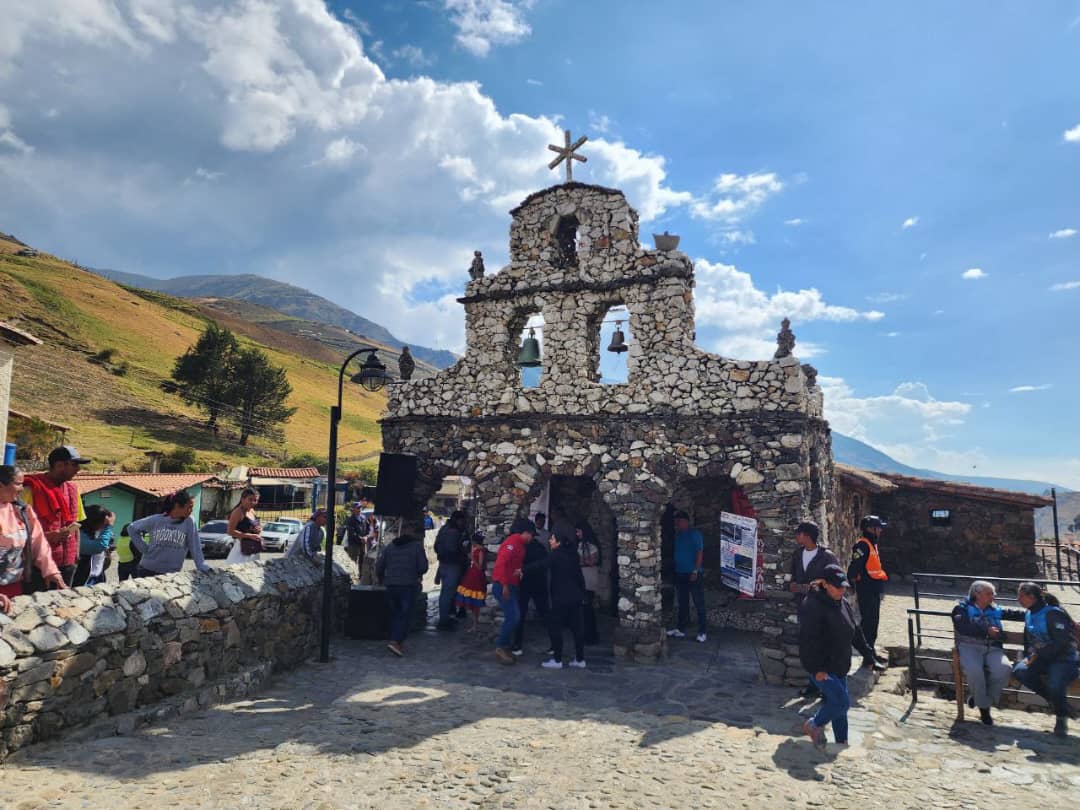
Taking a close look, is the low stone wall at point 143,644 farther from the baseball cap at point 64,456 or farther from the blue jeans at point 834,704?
the blue jeans at point 834,704

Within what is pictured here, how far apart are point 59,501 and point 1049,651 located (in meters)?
11.2

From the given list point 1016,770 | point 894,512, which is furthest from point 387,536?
point 894,512

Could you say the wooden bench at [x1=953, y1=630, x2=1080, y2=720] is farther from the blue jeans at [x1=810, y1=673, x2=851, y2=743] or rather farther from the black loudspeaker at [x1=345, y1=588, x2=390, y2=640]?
the black loudspeaker at [x1=345, y1=588, x2=390, y2=640]

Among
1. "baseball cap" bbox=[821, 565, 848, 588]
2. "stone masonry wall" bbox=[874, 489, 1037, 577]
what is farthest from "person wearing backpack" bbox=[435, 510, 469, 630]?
"stone masonry wall" bbox=[874, 489, 1037, 577]

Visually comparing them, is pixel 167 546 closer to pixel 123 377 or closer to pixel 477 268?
pixel 477 268

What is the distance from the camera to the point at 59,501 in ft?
20.2

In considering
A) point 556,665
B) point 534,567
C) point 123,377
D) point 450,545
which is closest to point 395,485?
point 450,545

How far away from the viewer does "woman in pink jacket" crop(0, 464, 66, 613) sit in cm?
507

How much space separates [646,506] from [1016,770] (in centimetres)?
539

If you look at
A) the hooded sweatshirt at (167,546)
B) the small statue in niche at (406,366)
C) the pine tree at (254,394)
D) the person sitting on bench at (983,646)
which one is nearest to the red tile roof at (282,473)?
the pine tree at (254,394)

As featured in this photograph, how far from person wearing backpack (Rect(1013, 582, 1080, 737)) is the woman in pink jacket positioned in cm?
1031

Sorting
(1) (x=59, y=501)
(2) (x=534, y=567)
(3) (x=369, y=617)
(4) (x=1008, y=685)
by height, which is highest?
(1) (x=59, y=501)

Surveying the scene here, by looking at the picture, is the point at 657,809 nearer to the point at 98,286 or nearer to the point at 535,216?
the point at 535,216

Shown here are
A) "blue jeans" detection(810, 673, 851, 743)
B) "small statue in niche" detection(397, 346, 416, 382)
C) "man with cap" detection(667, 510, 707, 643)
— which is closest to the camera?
"blue jeans" detection(810, 673, 851, 743)
